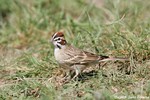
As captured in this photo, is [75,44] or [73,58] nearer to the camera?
[73,58]

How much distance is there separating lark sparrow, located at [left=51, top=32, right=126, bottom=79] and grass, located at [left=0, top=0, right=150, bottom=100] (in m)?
0.15

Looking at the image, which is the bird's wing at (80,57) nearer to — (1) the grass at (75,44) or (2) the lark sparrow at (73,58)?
(2) the lark sparrow at (73,58)

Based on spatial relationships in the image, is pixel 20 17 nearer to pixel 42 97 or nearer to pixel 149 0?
pixel 149 0

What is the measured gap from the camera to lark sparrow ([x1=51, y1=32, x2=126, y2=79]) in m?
6.86

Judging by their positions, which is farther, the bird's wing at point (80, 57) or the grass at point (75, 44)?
the bird's wing at point (80, 57)

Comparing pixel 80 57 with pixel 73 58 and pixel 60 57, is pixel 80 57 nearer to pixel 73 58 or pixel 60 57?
pixel 73 58

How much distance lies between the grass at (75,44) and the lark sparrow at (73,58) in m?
0.15

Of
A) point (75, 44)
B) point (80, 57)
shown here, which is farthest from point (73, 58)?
point (75, 44)

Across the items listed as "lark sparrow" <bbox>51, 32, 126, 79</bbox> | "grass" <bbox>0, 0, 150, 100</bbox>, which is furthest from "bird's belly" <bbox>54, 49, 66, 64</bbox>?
"grass" <bbox>0, 0, 150, 100</bbox>

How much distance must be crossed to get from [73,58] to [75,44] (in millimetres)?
899

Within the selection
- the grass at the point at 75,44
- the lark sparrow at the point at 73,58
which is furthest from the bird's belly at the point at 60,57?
the grass at the point at 75,44

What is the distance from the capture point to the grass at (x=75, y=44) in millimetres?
6393

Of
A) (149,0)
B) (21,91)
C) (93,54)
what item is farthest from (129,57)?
(149,0)

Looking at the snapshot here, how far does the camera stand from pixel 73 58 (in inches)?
272
